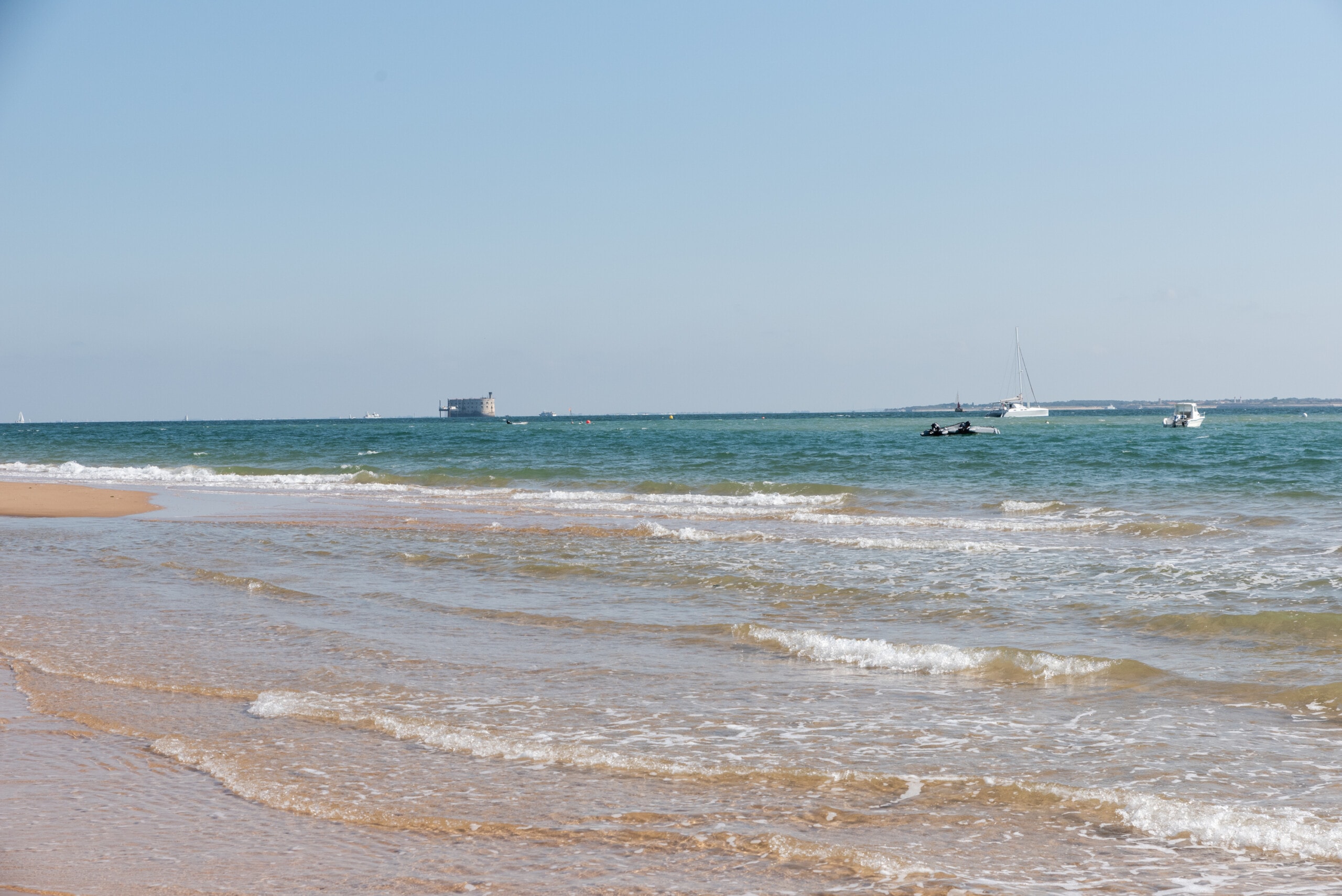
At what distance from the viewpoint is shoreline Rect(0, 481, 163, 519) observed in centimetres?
2561

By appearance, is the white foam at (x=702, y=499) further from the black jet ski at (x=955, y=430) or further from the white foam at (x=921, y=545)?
the black jet ski at (x=955, y=430)

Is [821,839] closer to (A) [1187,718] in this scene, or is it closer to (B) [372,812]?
(B) [372,812]

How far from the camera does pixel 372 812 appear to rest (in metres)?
5.39

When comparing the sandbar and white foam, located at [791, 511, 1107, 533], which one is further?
the sandbar

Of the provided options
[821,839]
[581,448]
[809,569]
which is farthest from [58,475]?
[821,839]

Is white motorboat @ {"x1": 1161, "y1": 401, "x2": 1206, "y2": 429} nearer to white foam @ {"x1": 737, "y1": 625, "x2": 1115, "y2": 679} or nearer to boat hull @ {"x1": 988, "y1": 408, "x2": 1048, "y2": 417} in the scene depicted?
A: boat hull @ {"x1": 988, "y1": 408, "x2": 1048, "y2": 417}

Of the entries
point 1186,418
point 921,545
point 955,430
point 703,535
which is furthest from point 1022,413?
point 921,545

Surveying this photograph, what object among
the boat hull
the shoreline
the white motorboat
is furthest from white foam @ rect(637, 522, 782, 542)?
the boat hull

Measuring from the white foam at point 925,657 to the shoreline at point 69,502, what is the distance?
2087 cm

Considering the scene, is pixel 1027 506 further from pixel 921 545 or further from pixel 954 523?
pixel 921 545

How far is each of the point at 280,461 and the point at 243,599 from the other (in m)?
43.8

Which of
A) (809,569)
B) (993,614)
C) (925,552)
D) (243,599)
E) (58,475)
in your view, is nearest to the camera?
(993,614)

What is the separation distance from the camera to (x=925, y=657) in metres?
9.15

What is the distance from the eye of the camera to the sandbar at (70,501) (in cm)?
2573
